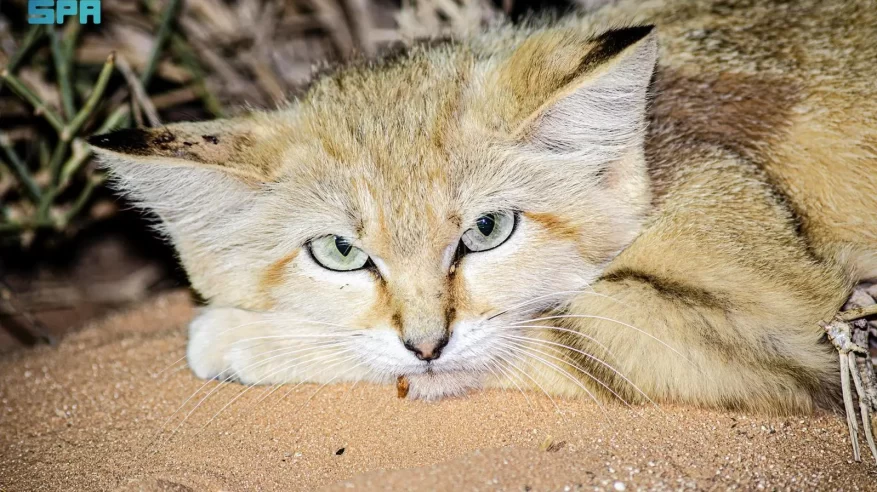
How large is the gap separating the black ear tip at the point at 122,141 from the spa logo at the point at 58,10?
1.62 meters

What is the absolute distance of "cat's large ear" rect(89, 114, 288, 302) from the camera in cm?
218

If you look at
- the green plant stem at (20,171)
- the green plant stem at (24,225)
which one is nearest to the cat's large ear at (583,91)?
the green plant stem at (20,171)

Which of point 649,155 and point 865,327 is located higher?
point 649,155

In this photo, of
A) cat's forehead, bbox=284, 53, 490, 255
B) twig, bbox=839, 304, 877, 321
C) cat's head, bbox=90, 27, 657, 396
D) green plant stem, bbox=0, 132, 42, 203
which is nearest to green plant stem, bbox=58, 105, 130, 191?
green plant stem, bbox=0, 132, 42, 203

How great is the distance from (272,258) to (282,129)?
458mm

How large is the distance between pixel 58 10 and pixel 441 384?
2836mm

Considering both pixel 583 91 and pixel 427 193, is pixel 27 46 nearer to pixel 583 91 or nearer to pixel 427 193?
pixel 427 193

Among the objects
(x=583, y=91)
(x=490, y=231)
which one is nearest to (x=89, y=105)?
(x=490, y=231)

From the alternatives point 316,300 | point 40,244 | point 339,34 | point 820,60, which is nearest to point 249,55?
point 339,34

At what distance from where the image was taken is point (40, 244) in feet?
13.9

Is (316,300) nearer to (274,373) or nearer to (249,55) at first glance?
(274,373)

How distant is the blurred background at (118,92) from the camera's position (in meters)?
3.71

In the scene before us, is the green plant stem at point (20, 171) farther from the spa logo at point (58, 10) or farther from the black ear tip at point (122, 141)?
the black ear tip at point (122, 141)

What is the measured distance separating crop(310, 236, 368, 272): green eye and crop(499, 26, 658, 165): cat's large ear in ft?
2.14
